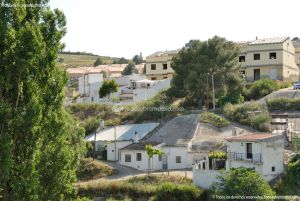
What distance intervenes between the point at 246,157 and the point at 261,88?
17.3 meters

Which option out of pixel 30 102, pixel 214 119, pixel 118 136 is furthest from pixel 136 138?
pixel 30 102

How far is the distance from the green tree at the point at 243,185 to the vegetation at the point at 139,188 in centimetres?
252

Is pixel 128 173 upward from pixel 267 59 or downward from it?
downward

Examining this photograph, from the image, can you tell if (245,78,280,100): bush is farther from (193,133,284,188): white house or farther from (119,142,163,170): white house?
(193,133,284,188): white house

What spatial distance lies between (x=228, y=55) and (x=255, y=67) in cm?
790

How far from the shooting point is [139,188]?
2995cm

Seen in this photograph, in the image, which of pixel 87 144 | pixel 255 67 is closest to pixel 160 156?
pixel 87 144

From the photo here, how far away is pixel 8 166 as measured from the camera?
12836 millimetres

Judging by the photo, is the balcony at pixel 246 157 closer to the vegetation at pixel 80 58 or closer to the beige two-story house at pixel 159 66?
the beige two-story house at pixel 159 66

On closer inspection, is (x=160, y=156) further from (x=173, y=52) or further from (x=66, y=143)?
(x=173, y=52)

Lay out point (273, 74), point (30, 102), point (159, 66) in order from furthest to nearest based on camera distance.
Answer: point (159, 66)
point (273, 74)
point (30, 102)

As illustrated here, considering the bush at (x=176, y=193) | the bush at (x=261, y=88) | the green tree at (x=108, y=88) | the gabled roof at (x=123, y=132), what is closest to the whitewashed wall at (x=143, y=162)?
the gabled roof at (x=123, y=132)

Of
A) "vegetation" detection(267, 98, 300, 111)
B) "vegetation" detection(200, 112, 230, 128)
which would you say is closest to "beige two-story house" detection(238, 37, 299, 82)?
"vegetation" detection(267, 98, 300, 111)

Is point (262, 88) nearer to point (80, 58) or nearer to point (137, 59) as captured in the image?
point (137, 59)
